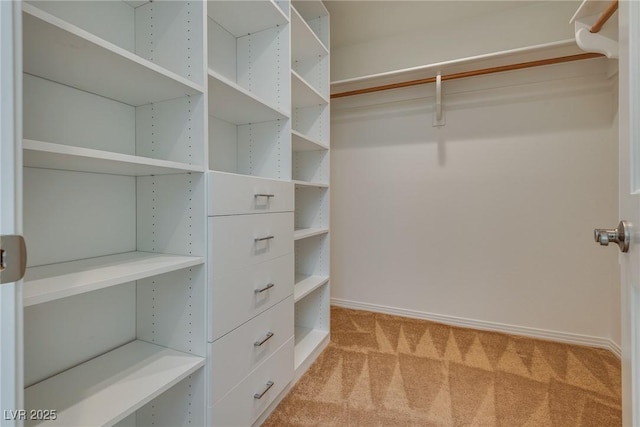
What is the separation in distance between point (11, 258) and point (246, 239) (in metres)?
0.77

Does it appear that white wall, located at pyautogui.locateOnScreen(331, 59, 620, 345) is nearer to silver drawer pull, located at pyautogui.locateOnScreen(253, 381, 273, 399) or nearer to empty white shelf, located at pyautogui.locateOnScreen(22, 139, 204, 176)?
silver drawer pull, located at pyautogui.locateOnScreen(253, 381, 273, 399)

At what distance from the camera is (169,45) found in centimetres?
104

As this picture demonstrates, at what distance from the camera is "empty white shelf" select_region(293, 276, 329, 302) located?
167cm

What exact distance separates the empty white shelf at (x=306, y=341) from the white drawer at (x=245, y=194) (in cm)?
89

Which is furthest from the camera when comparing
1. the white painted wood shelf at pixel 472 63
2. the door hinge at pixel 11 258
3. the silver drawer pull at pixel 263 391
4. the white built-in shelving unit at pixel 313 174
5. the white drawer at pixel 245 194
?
the white built-in shelving unit at pixel 313 174

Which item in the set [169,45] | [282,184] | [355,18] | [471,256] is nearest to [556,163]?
[471,256]

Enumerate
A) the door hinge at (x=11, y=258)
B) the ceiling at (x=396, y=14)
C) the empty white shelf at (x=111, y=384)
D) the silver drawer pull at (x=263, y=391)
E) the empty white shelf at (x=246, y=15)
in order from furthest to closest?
the ceiling at (x=396, y=14), the empty white shelf at (x=246, y=15), the silver drawer pull at (x=263, y=391), the empty white shelf at (x=111, y=384), the door hinge at (x=11, y=258)

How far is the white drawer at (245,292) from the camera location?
1.01 meters

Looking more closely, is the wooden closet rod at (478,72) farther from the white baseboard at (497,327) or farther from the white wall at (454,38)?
the white baseboard at (497,327)

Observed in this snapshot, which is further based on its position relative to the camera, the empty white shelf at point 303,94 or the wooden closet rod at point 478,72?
the wooden closet rod at point 478,72

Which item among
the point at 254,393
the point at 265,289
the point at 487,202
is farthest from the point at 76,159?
the point at 487,202

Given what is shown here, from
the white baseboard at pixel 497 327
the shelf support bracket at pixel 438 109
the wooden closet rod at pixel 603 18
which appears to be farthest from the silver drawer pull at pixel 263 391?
the shelf support bracket at pixel 438 109

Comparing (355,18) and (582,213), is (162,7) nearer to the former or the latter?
(355,18)

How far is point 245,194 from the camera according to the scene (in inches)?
44.9
